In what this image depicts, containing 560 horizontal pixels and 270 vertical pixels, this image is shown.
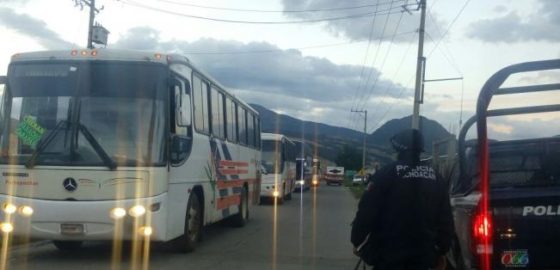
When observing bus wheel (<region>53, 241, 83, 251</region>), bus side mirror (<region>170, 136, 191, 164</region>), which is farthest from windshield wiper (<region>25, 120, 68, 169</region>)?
bus wheel (<region>53, 241, 83, 251</region>)

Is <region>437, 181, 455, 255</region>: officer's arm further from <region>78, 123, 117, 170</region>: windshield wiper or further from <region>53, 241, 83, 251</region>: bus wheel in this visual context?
<region>53, 241, 83, 251</region>: bus wheel

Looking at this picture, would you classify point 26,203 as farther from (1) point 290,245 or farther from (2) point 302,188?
(2) point 302,188

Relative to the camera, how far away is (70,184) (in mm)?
10117

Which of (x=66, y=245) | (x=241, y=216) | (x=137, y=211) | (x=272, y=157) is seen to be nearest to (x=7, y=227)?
(x=137, y=211)

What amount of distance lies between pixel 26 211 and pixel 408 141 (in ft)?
22.8

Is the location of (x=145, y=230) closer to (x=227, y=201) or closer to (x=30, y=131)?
(x=30, y=131)

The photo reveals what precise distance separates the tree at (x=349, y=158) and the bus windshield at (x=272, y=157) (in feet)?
300

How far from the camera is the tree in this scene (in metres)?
122

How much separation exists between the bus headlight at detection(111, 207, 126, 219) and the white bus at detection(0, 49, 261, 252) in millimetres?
20

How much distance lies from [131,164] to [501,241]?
5.82 meters

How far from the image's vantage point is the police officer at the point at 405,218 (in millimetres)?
4598

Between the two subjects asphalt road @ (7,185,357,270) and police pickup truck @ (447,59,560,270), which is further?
asphalt road @ (7,185,357,270)

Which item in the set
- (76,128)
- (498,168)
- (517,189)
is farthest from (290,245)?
(517,189)

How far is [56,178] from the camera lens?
10156 mm
